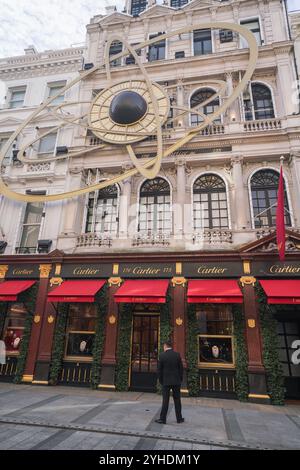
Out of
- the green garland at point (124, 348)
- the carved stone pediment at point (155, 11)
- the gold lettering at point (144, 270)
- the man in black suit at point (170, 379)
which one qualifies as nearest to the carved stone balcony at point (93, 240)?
the gold lettering at point (144, 270)

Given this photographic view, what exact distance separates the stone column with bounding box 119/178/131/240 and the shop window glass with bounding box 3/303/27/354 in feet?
19.3

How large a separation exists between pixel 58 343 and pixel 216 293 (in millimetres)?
7074

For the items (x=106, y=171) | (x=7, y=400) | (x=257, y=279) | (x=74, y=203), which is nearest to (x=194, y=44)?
(x=106, y=171)

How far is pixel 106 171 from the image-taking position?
15.1 meters

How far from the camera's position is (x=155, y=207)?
1411 cm

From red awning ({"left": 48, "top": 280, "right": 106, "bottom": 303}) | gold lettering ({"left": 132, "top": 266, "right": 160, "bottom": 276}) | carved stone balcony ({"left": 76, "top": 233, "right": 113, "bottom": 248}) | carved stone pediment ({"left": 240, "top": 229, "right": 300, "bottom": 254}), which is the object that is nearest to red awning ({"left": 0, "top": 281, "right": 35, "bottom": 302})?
red awning ({"left": 48, "top": 280, "right": 106, "bottom": 303})

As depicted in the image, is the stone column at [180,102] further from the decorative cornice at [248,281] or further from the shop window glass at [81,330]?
the shop window glass at [81,330]

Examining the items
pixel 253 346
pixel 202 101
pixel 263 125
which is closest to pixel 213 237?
pixel 253 346

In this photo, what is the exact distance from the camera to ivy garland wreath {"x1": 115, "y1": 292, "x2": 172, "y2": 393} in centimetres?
1108

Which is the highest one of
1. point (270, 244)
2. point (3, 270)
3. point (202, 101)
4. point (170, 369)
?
point (202, 101)

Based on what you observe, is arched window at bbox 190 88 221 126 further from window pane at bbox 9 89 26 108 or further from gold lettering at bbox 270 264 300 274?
window pane at bbox 9 89 26 108

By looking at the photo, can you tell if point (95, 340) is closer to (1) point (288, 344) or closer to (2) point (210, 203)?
(1) point (288, 344)

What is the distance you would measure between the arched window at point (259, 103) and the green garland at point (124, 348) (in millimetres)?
11557

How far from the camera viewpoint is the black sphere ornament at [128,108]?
46.6ft
